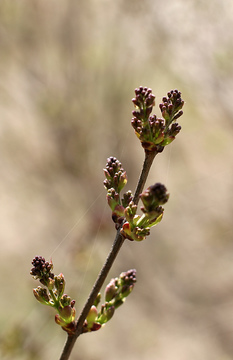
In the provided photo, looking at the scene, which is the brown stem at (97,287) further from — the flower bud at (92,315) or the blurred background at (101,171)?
the blurred background at (101,171)

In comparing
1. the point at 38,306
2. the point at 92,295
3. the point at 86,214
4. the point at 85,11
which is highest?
the point at 85,11

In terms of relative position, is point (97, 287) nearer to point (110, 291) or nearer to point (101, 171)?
point (110, 291)

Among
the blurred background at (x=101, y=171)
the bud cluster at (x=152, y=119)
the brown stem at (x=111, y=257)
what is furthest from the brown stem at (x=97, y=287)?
the blurred background at (x=101, y=171)

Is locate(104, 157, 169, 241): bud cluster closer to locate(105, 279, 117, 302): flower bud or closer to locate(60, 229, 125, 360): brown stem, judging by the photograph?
locate(60, 229, 125, 360): brown stem

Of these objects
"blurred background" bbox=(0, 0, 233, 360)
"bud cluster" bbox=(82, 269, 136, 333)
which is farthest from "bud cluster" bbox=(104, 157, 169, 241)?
"blurred background" bbox=(0, 0, 233, 360)

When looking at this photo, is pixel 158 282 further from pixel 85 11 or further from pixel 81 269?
pixel 85 11

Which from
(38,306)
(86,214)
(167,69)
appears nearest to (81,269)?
(38,306)
